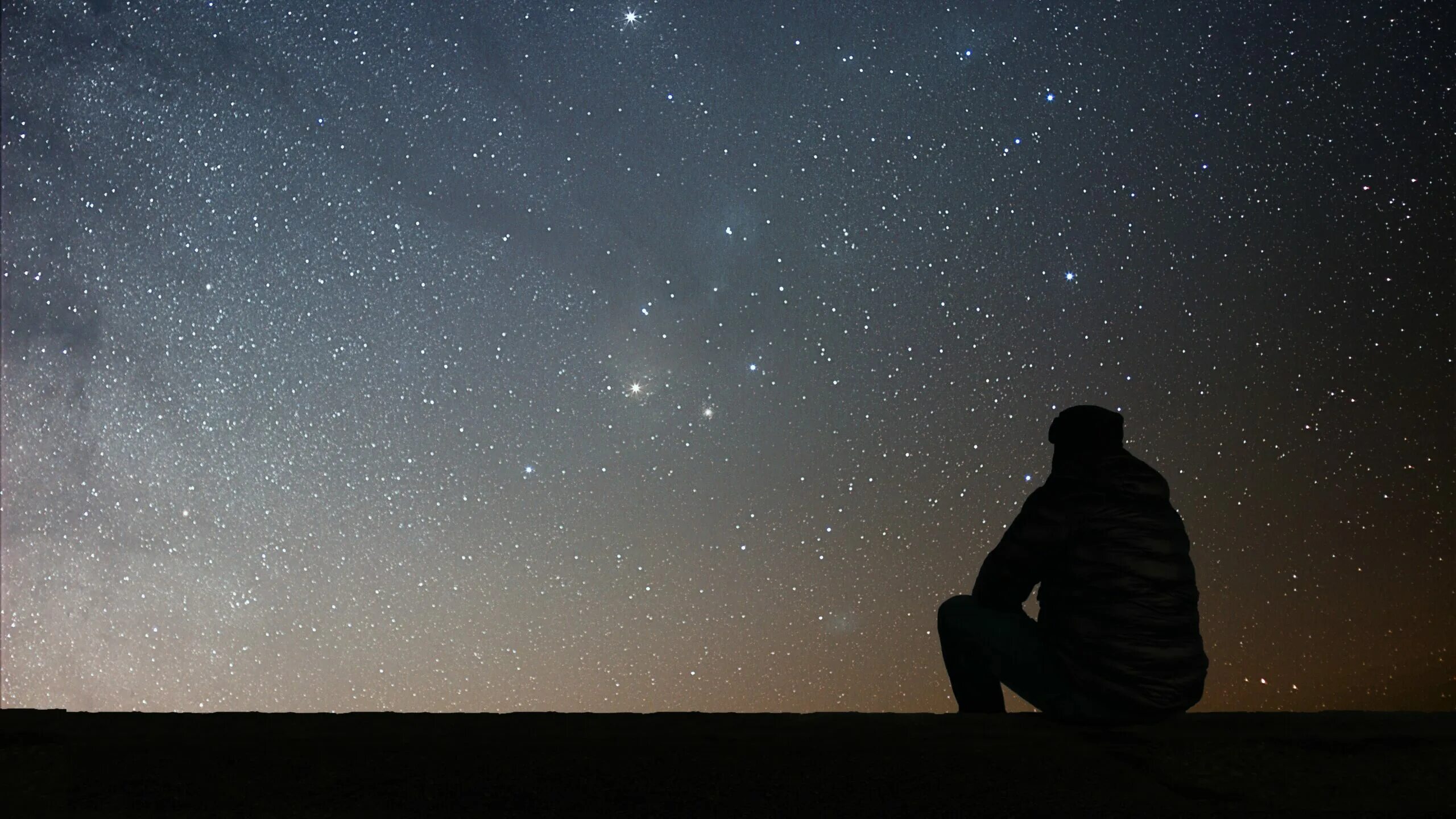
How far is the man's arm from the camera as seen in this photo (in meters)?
2.83

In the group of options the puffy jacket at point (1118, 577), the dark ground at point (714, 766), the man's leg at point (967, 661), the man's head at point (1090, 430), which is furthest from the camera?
the man's leg at point (967, 661)

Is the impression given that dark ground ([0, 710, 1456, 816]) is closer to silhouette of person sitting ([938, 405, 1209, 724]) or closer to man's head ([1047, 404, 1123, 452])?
silhouette of person sitting ([938, 405, 1209, 724])

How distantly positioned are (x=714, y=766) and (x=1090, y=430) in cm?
149

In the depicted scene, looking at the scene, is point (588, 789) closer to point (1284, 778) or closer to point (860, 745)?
point (860, 745)

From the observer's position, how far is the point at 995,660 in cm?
304

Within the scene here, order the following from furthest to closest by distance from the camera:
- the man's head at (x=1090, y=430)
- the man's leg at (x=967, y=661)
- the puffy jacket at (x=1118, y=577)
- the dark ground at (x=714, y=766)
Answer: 1. the man's leg at (x=967, y=661)
2. the man's head at (x=1090, y=430)
3. the puffy jacket at (x=1118, y=577)
4. the dark ground at (x=714, y=766)

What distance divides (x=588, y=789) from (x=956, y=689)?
Result: 1.56 metres

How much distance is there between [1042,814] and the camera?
1.98 metres

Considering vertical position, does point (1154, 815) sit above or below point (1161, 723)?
below

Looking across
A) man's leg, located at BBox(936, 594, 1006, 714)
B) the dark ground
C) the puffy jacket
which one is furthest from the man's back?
man's leg, located at BBox(936, 594, 1006, 714)

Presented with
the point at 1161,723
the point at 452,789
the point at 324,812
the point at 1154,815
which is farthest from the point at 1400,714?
the point at 324,812

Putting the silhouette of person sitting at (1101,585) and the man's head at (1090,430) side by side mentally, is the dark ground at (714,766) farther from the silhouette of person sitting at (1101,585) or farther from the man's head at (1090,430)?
the man's head at (1090,430)

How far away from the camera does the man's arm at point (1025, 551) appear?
2.83 m

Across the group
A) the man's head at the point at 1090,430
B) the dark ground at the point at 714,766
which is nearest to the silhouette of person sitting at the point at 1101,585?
the man's head at the point at 1090,430
